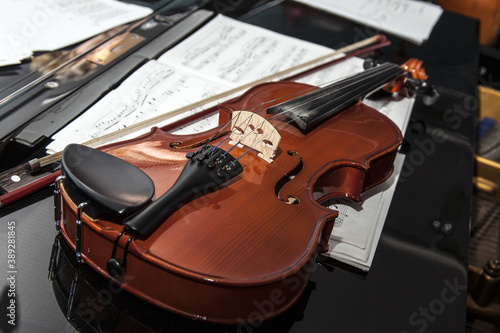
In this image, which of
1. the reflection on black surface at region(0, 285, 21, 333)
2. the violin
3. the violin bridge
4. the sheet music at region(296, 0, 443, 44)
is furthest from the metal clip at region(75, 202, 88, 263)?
the sheet music at region(296, 0, 443, 44)

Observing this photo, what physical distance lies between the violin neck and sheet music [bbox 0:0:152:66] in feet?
2.69

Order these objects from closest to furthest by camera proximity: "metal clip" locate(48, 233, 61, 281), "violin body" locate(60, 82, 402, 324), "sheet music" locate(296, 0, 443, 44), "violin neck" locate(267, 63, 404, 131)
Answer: "violin body" locate(60, 82, 402, 324) → "metal clip" locate(48, 233, 61, 281) → "violin neck" locate(267, 63, 404, 131) → "sheet music" locate(296, 0, 443, 44)

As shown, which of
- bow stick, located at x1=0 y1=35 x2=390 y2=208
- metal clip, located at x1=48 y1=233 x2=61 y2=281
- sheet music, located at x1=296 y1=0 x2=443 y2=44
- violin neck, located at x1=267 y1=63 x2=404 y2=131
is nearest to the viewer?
metal clip, located at x1=48 y1=233 x2=61 y2=281

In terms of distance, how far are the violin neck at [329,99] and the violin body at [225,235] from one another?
0.10 metres

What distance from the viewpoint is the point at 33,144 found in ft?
3.65

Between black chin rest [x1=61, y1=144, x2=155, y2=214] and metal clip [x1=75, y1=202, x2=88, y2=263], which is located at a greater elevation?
black chin rest [x1=61, y1=144, x2=155, y2=214]

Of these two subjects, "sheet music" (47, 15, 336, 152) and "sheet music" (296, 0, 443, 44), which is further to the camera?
"sheet music" (296, 0, 443, 44)

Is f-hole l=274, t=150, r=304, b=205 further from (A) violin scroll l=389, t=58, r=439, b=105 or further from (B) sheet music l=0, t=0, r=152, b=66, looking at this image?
(B) sheet music l=0, t=0, r=152, b=66

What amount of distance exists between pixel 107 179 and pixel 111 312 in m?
0.23

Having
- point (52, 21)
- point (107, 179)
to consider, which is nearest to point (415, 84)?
point (107, 179)

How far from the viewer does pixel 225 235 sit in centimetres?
78

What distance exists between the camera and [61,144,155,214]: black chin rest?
0.75 meters

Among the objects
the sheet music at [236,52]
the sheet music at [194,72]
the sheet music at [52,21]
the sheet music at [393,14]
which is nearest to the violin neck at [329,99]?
the sheet music at [194,72]

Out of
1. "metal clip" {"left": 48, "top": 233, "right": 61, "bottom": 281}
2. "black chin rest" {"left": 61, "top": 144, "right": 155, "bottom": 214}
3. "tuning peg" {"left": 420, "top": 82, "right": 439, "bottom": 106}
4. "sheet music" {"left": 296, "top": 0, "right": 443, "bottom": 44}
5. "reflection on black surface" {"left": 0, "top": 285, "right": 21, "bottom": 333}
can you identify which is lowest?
"reflection on black surface" {"left": 0, "top": 285, "right": 21, "bottom": 333}
